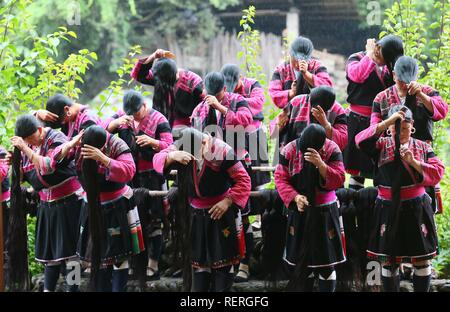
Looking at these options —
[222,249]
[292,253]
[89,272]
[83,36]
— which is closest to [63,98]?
[89,272]

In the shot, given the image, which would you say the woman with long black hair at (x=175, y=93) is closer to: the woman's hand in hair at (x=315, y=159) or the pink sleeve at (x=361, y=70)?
the pink sleeve at (x=361, y=70)

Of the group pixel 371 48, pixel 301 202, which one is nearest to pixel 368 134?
pixel 301 202

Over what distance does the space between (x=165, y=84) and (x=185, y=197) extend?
1195 millimetres

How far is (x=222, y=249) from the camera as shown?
524 centimetres

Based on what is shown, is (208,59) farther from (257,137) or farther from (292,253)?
(292,253)

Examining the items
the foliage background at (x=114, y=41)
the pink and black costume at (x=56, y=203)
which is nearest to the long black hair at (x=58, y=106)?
the pink and black costume at (x=56, y=203)

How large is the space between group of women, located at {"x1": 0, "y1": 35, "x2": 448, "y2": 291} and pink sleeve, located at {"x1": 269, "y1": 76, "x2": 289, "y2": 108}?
190 mm

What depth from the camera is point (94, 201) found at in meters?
5.26

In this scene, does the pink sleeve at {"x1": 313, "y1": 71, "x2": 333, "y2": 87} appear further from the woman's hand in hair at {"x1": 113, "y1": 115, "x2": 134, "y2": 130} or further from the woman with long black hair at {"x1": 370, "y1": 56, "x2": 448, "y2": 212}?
the woman's hand in hair at {"x1": 113, "y1": 115, "x2": 134, "y2": 130}

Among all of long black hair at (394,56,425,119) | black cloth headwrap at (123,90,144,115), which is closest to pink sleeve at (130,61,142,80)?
black cloth headwrap at (123,90,144,115)

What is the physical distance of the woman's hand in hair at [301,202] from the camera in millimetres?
5109

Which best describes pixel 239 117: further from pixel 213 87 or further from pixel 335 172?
pixel 335 172

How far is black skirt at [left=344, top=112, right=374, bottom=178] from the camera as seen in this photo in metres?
5.86
